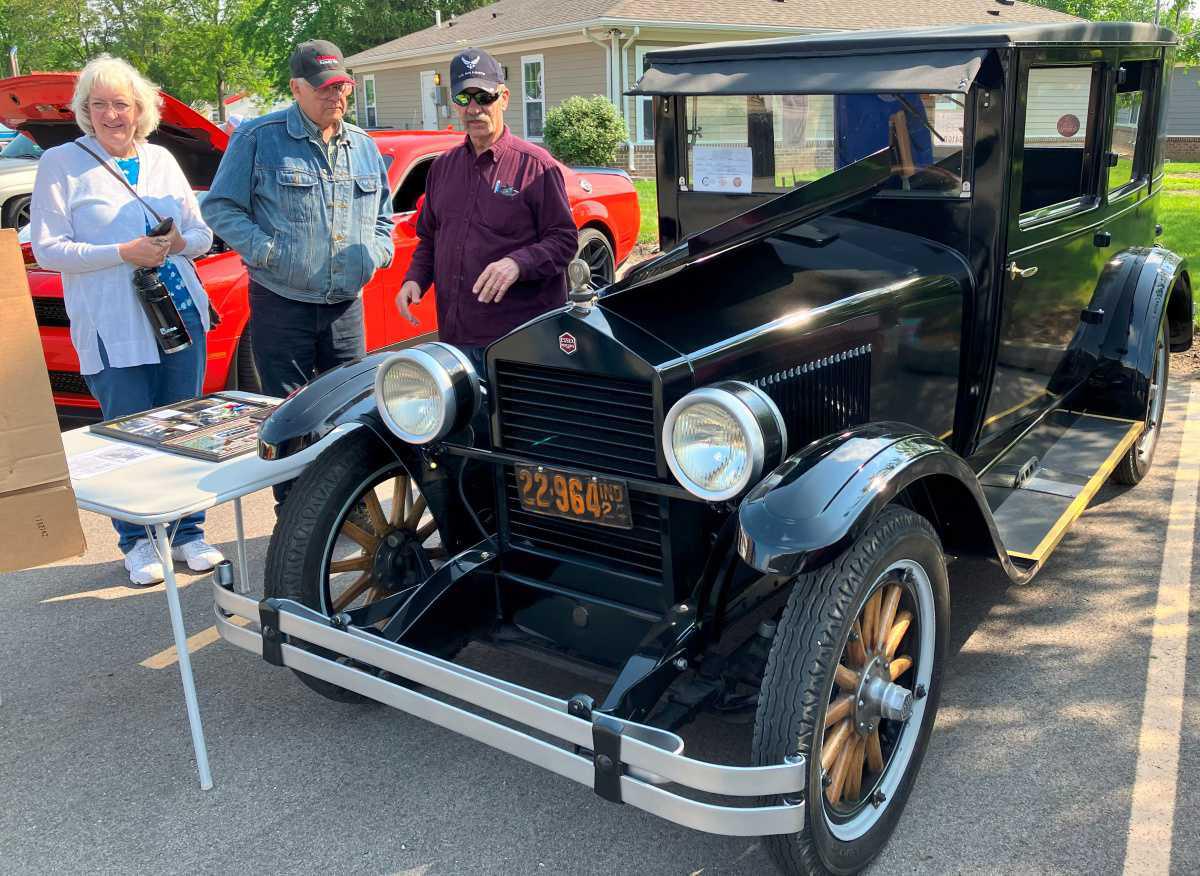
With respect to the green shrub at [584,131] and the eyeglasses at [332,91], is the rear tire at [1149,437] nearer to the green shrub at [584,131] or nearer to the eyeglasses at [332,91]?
the eyeglasses at [332,91]

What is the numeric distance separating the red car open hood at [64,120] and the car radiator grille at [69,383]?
1.20 m

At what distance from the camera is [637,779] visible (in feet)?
6.85

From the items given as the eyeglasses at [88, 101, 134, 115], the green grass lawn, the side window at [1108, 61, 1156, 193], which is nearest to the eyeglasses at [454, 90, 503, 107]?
the eyeglasses at [88, 101, 134, 115]

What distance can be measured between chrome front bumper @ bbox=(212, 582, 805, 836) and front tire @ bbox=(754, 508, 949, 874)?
13 centimetres

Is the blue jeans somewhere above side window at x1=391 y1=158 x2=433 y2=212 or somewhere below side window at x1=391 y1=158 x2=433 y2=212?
below

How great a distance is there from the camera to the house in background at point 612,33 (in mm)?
18859

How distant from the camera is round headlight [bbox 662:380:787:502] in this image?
2281 mm

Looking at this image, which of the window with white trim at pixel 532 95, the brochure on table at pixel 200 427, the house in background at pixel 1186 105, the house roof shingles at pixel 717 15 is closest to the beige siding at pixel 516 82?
the window with white trim at pixel 532 95

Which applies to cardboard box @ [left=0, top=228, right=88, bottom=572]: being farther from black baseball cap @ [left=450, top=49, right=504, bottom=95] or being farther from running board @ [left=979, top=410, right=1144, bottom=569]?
running board @ [left=979, top=410, right=1144, bottom=569]

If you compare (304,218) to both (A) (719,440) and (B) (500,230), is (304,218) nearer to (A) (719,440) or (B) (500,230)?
(B) (500,230)

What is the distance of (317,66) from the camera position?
3.68 meters

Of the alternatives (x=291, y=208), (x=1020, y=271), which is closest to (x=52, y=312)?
(x=291, y=208)

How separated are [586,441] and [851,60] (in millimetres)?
1470

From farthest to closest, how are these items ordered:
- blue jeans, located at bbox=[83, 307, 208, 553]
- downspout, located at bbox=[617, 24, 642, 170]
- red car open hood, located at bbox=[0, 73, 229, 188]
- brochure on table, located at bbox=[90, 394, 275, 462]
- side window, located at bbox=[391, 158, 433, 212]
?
1. downspout, located at bbox=[617, 24, 642, 170]
2. side window, located at bbox=[391, 158, 433, 212]
3. red car open hood, located at bbox=[0, 73, 229, 188]
4. blue jeans, located at bbox=[83, 307, 208, 553]
5. brochure on table, located at bbox=[90, 394, 275, 462]
